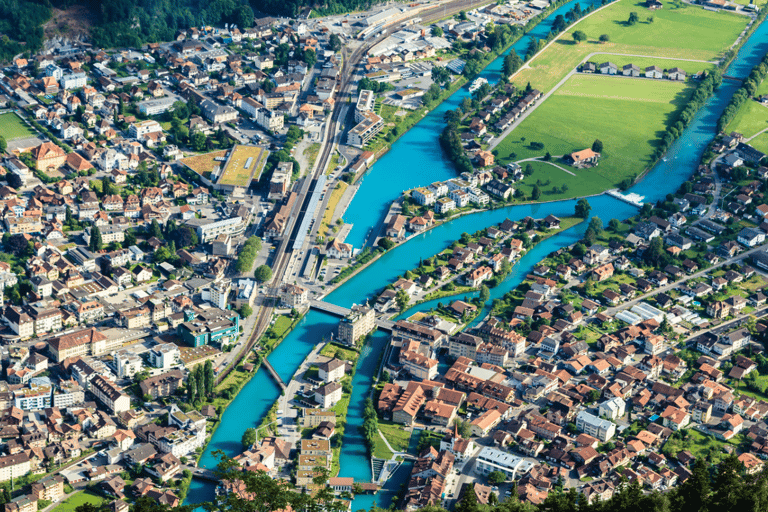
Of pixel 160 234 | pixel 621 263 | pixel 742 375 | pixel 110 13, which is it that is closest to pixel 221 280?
pixel 160 234

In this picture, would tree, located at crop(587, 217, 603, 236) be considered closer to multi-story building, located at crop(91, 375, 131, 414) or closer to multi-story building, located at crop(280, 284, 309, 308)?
multi-story building, located at crop(280, 284, 309, 308)

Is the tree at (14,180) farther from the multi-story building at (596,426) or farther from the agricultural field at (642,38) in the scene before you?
the agricultural field at (642,38)

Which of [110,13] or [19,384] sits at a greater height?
[110,13]

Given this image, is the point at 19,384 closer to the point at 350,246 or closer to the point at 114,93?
the point at 350,246

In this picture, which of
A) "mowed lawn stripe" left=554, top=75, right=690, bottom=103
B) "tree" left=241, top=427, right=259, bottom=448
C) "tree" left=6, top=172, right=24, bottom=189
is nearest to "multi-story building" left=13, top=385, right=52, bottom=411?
"tree" left=241, top=427, right=259, bottom=448

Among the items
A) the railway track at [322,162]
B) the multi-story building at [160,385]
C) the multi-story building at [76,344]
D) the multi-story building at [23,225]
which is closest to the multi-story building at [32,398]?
the multi-story building at [76,344]
